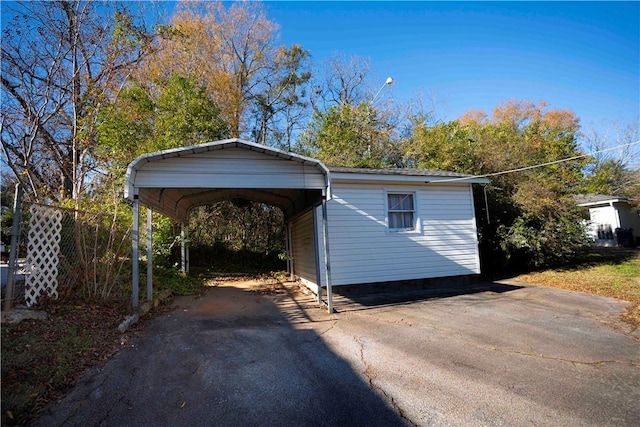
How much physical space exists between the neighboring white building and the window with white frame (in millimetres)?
13740

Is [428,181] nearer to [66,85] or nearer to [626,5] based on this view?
[626,5]

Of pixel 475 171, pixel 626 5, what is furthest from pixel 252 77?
pixel 626 5

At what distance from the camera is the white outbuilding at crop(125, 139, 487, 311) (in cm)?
574

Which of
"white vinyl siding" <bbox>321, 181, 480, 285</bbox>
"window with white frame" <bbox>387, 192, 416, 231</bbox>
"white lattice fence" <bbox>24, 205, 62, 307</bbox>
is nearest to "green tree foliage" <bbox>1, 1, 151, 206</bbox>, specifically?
"white lattice fence" <bbox>24, 205, 62, 307</bbox>

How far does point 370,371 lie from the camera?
3402 millimetres

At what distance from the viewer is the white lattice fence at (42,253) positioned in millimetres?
4516

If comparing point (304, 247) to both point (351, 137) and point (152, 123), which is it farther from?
point (351, 137)

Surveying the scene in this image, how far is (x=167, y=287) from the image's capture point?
317 inches

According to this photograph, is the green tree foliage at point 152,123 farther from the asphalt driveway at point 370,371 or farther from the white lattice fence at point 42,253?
the asphalt driveway at point 370,371

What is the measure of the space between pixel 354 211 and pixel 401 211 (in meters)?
1.40

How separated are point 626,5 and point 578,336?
8.36m

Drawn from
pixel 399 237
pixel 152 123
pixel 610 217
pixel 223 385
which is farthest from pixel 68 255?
pixel 610 217

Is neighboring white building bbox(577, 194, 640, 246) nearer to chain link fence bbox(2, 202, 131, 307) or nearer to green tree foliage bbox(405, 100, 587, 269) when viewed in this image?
green tree foliage bbox(405, 100, 587, 269)

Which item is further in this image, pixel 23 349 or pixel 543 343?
pixel 543 343
